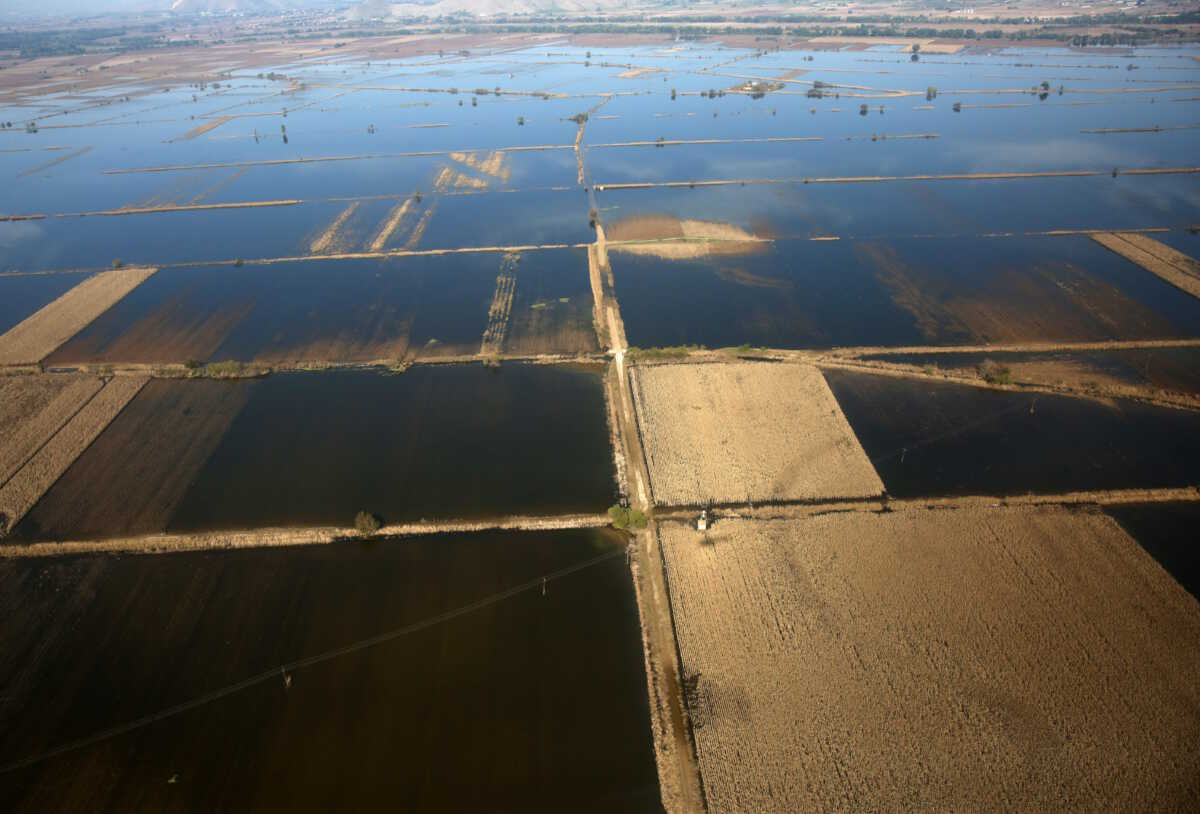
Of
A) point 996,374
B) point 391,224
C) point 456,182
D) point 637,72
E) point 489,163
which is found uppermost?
point 637,72

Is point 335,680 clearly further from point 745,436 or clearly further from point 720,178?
point 720,178

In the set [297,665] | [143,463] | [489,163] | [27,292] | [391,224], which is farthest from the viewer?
[489,163]

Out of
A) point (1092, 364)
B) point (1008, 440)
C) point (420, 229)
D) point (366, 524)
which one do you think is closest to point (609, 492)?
point (366, 524)

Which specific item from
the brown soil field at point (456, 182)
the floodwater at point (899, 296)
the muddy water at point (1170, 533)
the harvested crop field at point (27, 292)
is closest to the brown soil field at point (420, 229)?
the brown soil field at point (456, 182)

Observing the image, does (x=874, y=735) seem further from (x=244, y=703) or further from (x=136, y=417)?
(x=136, y=417)

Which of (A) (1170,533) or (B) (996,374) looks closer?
(A) (1170,533)

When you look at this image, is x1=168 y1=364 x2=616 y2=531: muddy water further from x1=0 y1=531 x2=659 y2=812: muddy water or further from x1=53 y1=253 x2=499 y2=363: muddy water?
x1=53 y1=253 x2=499 y2=363: muddy water

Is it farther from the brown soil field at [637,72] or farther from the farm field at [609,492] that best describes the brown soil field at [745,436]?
the brown soil field at [637,72]

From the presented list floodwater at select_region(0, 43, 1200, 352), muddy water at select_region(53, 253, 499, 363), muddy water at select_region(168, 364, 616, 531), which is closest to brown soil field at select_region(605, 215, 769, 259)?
floodwater at select_region(0, 43, 1200, 352)
